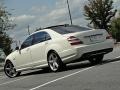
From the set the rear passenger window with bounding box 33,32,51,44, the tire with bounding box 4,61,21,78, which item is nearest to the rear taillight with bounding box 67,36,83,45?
the rear passenger window with bounding box 33,32,51,44

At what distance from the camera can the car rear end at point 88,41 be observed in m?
14.4

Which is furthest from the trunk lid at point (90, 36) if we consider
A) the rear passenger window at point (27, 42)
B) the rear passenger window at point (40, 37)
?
the rear passenger window at point (27, 42)

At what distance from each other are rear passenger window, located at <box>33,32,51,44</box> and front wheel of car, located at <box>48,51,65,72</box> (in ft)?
2.26

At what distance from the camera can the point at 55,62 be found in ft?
49.3

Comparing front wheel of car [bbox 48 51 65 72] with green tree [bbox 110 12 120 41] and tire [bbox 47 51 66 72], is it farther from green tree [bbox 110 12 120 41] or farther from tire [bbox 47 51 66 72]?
green tree [bbox 110 12 120 41]

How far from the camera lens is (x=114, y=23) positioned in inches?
2670

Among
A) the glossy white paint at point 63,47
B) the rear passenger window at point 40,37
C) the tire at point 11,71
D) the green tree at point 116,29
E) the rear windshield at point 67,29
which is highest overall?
the rear windshield at point 67,29

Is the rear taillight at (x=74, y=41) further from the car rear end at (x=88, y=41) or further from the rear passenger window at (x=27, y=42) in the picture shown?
the rear passenger window at (x=27, y=42)

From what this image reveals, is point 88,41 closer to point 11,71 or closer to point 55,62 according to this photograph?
point 55,62

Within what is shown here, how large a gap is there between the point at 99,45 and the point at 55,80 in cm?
284

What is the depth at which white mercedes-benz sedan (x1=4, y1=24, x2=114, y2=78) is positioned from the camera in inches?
570

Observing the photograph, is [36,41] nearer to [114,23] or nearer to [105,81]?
[105,81]

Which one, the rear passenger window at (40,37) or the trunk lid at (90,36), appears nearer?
the trunk lid at (90,36)

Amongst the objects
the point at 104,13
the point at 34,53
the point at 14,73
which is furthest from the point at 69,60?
the point at 104,13
